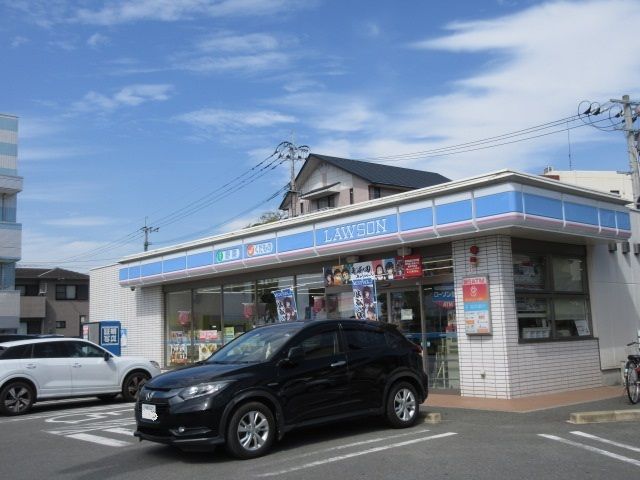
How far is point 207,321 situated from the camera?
20578 mm

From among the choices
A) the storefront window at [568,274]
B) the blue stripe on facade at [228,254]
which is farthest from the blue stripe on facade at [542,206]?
the blue stripe on facade at [228,254]

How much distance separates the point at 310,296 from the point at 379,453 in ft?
30.0

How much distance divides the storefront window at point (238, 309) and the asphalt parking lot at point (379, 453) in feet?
26.1

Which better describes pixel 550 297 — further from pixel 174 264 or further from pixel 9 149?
pixel 9 149

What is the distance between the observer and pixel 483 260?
1331 cm

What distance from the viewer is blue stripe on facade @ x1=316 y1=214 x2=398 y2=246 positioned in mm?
14055

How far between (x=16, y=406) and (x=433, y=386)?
859cm

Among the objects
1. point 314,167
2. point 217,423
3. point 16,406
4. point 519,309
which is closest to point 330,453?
point 217,423

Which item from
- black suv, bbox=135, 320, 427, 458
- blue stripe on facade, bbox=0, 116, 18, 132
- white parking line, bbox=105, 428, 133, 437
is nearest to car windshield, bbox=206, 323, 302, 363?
black suv, bbox=135, 320, 427, 458

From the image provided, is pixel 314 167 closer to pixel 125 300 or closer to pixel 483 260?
pixel 125 300

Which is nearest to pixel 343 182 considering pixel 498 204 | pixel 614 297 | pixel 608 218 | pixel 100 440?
pixel 614 297

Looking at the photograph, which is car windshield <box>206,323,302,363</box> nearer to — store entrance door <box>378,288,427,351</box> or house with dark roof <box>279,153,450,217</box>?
store entrance door <box>378,288,427,351</box>

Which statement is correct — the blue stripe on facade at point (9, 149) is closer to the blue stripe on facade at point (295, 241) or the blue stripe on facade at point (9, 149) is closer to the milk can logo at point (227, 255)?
the milk can logo at point (227, 255)

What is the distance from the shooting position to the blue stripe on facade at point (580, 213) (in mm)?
13367
